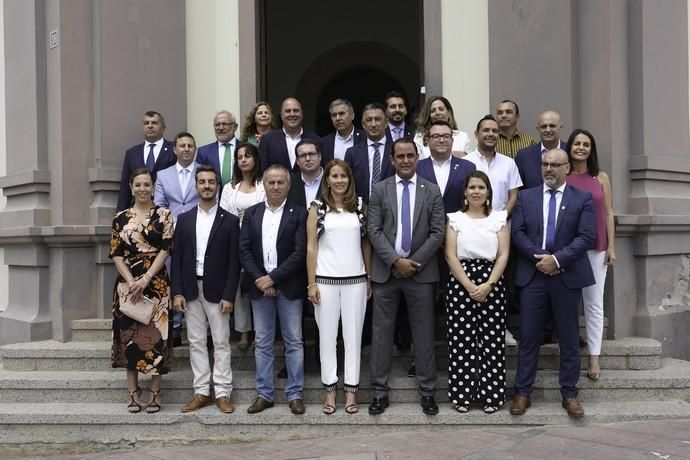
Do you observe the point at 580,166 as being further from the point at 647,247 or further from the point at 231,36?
the point at 231,36

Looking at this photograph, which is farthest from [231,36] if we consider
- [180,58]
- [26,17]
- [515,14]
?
[515,14]

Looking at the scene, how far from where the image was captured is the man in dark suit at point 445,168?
18.3 feet

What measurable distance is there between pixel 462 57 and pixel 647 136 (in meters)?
1.89

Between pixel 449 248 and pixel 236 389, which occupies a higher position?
pixel 449 248

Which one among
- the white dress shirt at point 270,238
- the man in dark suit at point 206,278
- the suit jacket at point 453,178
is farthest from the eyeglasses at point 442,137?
the man in dark suit at point 206,278

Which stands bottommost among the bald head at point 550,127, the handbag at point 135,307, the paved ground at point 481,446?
the paved ground at point 481,446

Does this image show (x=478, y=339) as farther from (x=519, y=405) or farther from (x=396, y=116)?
(x=396, y=116)

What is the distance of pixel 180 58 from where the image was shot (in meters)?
7.27

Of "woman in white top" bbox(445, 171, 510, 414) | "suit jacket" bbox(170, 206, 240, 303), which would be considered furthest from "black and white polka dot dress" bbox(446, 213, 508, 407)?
"suit jacket" bbox(170, 206, 240, 303)

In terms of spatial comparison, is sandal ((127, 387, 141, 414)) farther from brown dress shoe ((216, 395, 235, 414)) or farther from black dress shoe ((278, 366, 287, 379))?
black dress shoe ((278, 366, 287, 379))

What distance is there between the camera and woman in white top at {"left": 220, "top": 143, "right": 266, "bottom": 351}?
18.8 ft

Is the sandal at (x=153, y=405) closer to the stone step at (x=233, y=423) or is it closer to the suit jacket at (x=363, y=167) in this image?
the stone step at (x=233, y=423)

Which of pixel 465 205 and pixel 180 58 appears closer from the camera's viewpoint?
pixel 465 205

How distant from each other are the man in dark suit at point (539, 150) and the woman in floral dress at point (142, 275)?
9.47 ft
